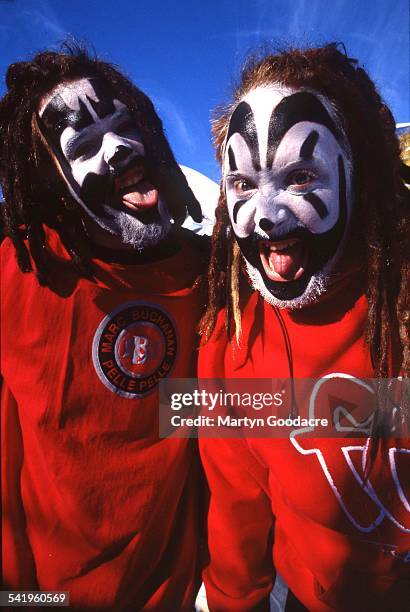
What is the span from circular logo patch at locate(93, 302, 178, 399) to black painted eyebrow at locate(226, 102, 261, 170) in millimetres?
466

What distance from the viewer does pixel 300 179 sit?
1021mm

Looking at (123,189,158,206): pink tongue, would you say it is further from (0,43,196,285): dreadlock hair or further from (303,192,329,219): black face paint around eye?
(303,192,329,219): black face paint around eye

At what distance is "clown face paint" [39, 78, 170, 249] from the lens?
3.57ft

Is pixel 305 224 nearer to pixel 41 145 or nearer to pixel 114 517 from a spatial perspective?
pixel 41 145

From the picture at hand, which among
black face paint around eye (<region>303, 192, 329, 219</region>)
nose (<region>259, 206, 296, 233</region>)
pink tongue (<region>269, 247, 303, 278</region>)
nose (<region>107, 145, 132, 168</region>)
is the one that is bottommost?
pink tongue (<region>269, 247, 303, 278</region>)

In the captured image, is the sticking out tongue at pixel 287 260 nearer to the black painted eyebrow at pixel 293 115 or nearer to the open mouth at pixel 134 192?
the black painted eyebrow at pixel 293 115

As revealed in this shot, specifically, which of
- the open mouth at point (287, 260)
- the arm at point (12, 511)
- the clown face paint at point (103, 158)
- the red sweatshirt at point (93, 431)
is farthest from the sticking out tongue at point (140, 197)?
the arm at point (12, 511)

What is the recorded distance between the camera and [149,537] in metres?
1.19

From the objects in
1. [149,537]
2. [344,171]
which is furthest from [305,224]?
[149,537]

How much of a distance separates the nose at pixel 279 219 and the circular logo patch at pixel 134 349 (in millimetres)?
377

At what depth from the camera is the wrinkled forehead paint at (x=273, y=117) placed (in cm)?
101

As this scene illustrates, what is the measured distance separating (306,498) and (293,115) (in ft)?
3.11

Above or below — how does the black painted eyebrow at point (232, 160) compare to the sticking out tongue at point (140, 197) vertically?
above

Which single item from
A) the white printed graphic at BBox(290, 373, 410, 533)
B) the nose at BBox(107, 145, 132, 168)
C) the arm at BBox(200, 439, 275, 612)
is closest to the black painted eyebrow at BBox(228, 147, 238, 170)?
the nose at BBox(107, 145, 132, 168)
